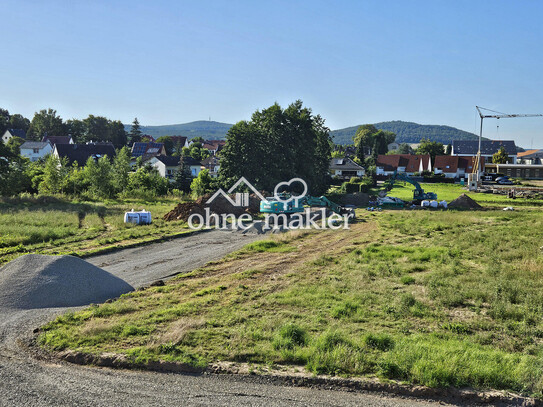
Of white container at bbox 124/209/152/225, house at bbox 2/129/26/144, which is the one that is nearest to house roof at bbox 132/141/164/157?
house at bbox 2/129/26/144

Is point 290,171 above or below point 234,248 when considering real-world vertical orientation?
above

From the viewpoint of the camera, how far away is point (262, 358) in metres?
9.65

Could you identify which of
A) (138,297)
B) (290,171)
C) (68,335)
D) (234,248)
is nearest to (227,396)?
(68,335)

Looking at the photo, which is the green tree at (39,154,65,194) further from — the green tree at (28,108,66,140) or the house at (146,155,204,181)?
the green tree at (28,108,66,140)

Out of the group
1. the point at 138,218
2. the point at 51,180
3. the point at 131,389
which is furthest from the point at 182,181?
the point at 131,389

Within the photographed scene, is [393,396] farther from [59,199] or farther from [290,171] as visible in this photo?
[59,199]

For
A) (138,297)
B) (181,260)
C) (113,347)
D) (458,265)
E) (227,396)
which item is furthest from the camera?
(181,260)

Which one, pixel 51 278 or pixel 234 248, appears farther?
pixel 234 248

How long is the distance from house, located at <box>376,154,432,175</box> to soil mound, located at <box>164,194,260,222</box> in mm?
65683

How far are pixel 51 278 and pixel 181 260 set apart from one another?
6.76 meters

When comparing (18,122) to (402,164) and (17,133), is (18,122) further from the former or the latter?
(402,164)

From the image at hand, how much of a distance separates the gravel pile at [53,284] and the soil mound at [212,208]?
17009 millimetres

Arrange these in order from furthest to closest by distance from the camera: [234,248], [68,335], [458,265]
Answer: [234,248]
[458,265]
[68,335]

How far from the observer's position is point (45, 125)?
12288cm
